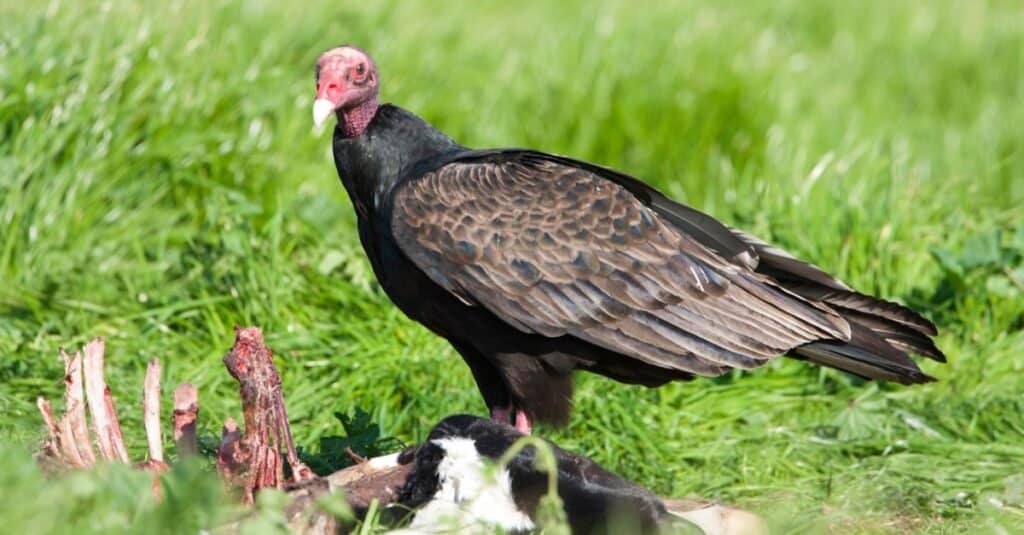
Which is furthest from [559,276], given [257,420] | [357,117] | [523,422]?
[257,420]

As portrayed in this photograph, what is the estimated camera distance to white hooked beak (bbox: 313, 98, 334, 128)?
411 cm

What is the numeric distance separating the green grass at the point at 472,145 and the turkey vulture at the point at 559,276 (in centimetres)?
48

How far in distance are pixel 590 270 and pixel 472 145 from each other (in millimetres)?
2896

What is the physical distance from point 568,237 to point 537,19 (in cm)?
501

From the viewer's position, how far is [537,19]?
9.04 m

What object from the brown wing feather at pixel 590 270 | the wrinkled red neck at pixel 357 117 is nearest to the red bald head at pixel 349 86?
the wrinkled red neck at pixel 357 117

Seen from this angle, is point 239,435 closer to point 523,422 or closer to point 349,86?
point 523,422

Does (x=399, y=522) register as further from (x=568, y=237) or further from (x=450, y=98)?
(x=450, y=98)

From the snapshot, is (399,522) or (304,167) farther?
(304,167)

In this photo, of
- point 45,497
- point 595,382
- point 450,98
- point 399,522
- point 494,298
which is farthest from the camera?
point 450,98

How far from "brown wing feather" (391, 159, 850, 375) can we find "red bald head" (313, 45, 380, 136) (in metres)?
0.30

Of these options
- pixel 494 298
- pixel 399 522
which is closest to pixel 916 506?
pixel 494 298

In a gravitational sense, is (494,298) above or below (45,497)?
above

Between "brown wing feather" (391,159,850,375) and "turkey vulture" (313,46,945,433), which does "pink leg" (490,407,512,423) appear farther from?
"brown wing feather" (391,159,850,375)
